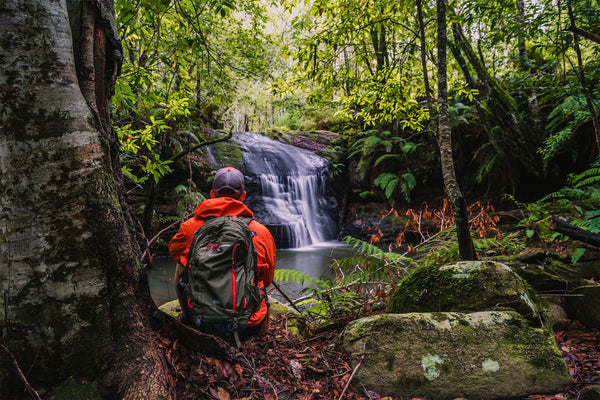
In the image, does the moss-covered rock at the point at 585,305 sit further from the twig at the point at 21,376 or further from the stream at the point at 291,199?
the stream at the point at 291,199

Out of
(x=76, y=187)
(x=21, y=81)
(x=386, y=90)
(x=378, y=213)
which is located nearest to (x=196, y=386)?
(x=76, y=187)

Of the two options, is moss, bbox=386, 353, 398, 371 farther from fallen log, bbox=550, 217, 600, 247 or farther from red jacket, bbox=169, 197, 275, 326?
fallen log, bbox=550, 217, 600, 247

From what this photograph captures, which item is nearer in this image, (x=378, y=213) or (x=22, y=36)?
(x=22, y=36)

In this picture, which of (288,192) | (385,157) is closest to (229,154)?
(288,192)

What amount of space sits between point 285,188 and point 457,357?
434 inches

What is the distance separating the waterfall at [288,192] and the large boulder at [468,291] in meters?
8.60

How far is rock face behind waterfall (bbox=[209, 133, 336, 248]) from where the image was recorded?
11680 millimetres

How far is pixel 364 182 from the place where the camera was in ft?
45.7

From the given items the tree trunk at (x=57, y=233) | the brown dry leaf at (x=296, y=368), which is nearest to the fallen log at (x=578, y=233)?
the brown dry leaf at (x=296, y=368)

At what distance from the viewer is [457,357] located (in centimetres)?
207

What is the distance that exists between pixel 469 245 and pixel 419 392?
74.3 inches

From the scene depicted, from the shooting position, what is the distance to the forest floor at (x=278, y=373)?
1.79 m

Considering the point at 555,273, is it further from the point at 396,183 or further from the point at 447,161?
the point at 396,183

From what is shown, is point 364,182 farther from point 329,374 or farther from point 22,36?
point 22,36
